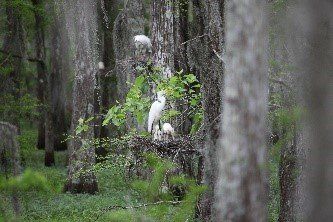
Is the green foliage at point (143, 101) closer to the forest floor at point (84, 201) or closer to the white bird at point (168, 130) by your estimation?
the white bird at point (168, 130)

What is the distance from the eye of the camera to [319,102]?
3717mm

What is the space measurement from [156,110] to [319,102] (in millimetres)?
4441

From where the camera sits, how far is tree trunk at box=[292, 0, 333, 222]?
3.66 m

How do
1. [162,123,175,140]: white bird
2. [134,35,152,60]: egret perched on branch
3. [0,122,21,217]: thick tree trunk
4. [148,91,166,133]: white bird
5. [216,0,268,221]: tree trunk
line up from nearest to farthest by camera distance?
[216,0,268,221]: tree trunk → [0,122,21,217]: thick tree trunk → [148,91,166,133]: white bird → [162,123,175,140]: white bird → [134,35,152,60]: egret perched on branch

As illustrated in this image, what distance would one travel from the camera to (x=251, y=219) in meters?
4.07

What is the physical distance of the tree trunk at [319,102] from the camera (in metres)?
3.66

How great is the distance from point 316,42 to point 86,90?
15.0 m

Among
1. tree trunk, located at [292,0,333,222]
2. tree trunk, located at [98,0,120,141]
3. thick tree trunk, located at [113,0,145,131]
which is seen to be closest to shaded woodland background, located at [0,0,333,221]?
tree trunk, located at [292,0,333,222]

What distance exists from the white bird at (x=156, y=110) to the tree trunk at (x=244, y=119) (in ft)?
12.7

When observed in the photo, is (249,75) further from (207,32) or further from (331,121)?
(207,32)

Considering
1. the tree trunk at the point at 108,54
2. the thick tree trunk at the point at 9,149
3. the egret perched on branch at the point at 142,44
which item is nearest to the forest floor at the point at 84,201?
the egret perched on branch at the point at 142,44

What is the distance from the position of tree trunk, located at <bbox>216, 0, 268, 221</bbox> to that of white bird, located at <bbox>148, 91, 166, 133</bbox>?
3856 mm

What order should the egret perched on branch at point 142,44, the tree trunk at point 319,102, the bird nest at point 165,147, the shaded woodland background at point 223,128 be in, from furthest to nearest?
the egret perched on branch at point 142,44 < the bird nest at point 165,147 < the shaded woodland background at point 223,128 < the tree trunk at point 319,102

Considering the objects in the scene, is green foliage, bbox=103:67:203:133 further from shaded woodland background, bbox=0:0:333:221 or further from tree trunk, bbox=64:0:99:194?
tree trunk, bbox=64:0:99:194
